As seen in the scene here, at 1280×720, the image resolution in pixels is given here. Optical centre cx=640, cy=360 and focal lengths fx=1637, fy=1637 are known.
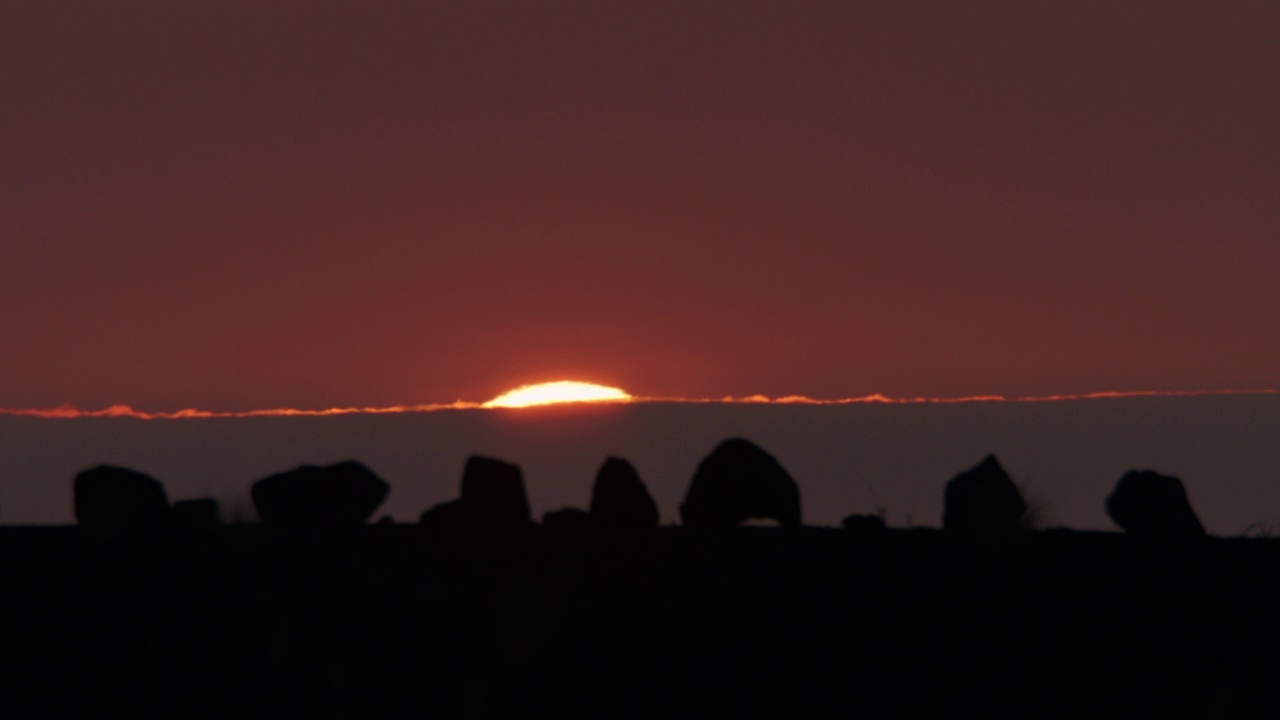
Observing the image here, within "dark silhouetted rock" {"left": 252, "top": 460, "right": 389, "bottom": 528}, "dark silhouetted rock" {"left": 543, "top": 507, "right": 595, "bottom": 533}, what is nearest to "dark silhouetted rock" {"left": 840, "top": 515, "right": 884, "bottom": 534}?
"dark silhouetted rock" {"left": 543, "top": 507, "right": 595, "bottom": 533}

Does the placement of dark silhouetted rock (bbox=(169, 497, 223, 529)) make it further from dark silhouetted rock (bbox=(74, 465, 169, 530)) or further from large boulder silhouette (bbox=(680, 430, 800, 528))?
large boulder silhouette (bbox=(680, 430, 800, 528))

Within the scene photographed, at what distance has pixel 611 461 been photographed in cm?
2600

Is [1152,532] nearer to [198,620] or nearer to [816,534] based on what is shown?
[816,534]

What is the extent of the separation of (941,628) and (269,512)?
1181cm

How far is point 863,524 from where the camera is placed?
2555 centimetres

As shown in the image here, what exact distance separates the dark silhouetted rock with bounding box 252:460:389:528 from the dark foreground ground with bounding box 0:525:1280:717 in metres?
1.64

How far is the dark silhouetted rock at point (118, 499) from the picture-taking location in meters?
25.8

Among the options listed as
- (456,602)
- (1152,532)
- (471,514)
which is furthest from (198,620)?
(1152,532)

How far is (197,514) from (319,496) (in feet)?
6.22

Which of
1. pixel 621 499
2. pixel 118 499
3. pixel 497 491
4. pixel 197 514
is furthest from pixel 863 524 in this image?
pixel 118 499

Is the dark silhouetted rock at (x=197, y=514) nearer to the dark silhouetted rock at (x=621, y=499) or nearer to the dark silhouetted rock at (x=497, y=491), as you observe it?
the dark silhouetted rock at (x=497, y=491)

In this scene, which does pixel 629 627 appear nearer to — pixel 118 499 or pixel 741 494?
pixel 741 494

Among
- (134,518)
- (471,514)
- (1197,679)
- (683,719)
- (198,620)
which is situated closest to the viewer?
(683,719)

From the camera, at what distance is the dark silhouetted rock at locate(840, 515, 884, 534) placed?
82.7 feet
